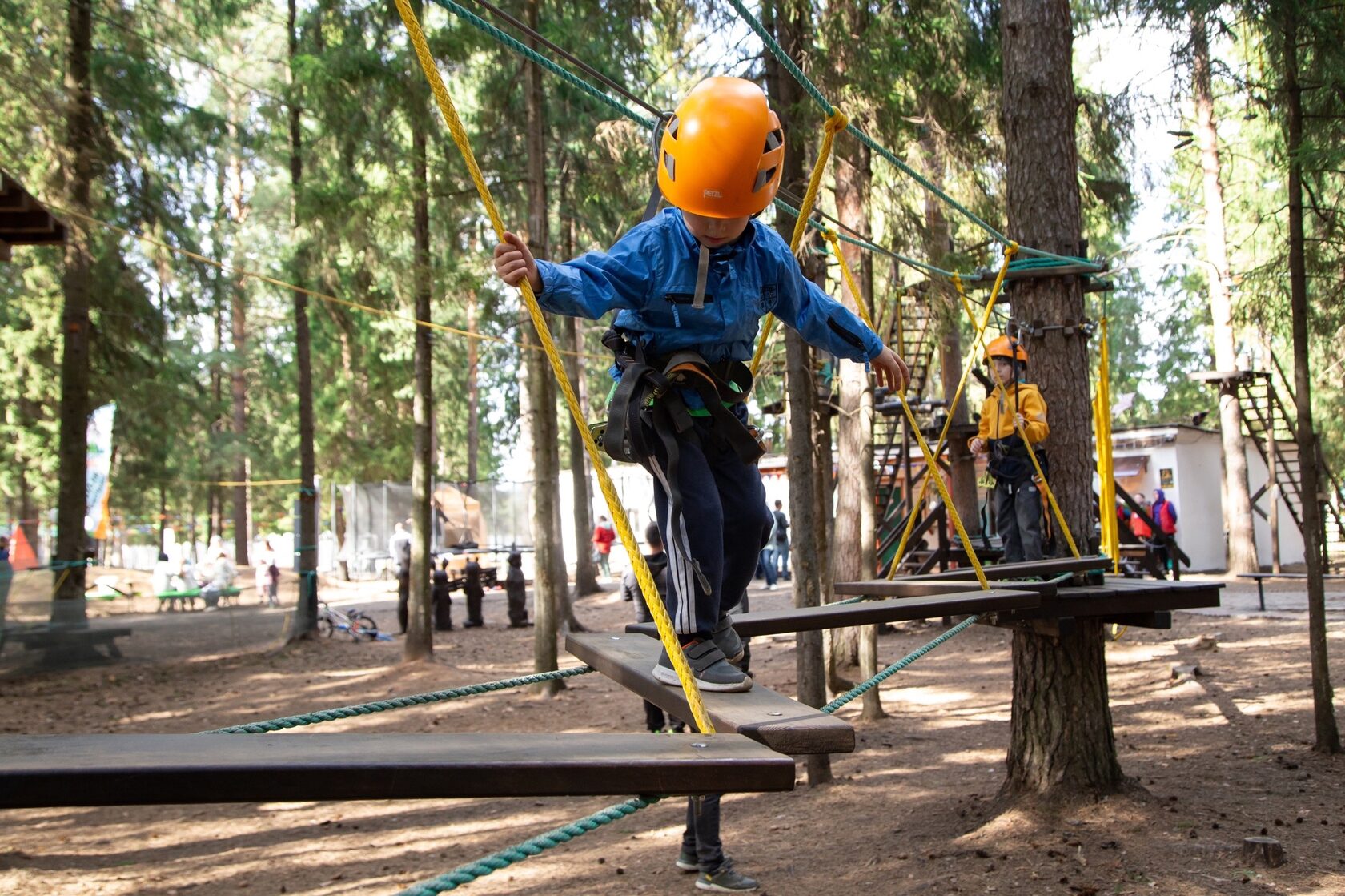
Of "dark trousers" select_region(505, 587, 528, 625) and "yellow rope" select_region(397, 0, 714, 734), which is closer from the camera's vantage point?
"yellow rope" select_region(397, 0, 714, 734)

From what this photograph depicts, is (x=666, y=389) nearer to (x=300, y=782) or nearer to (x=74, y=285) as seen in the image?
(x=300, y=782)

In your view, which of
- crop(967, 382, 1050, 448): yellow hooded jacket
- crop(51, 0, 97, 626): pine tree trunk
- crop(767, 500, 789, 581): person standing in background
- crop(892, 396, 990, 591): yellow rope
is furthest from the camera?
crop(767, 500, 789, 581): person standing in background

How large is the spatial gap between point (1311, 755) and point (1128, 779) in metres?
1.95

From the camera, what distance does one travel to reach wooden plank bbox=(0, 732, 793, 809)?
5.83 ft

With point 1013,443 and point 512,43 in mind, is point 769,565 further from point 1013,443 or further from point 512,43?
point 512,43

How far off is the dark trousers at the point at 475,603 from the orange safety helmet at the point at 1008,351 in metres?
13.1

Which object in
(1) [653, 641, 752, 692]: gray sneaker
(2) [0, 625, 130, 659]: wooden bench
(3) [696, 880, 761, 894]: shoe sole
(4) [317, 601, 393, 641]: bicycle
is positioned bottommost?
(3) [696, 880, 761, 894]: shoe sole

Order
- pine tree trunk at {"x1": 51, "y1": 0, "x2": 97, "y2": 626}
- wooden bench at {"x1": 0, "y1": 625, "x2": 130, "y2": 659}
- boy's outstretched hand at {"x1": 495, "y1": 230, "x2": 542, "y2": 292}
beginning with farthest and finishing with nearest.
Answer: pine tree trunk at {"x1": 51, "y1": 0, "x2": 97, "y2": 626} → wooden bench at {"x1": 0, "y1": 625, "x2": 130, "y2": 659} → boy's outstretched hand at {"x1": 495, "y1": 230, "x2": 542, "y2": 292}

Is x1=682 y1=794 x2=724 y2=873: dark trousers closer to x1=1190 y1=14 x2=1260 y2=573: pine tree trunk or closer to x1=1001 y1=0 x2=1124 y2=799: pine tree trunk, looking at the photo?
x1=1001 y1=0 x2=1124 y2=799: pine tree trunk

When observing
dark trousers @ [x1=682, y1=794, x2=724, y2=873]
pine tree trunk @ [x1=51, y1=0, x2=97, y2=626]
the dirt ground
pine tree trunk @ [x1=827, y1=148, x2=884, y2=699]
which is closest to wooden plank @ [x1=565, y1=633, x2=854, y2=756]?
dark trousers @ [x1=682, y1=794, x2=724, y2=873]

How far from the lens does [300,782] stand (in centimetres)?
184

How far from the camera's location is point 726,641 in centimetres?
316

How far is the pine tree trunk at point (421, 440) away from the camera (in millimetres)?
12781

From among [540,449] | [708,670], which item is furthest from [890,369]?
[540,449]
